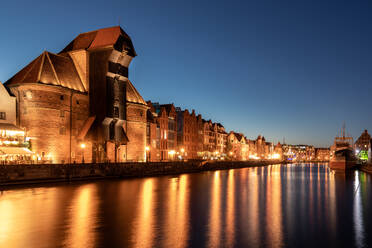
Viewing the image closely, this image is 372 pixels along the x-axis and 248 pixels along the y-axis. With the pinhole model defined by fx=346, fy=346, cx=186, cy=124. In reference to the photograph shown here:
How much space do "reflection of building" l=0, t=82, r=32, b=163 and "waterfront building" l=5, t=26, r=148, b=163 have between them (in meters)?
1.22

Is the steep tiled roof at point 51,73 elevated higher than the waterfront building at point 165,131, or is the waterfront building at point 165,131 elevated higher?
the steep tiled roof at point 51,73

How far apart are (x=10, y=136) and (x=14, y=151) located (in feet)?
8.98

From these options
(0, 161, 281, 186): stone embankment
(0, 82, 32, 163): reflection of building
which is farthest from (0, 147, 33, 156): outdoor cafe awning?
(0, 161, 281, 186): stone embankment

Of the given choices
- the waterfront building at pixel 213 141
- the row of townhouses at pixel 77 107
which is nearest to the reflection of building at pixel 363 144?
the waterfront building at pixel 213 141

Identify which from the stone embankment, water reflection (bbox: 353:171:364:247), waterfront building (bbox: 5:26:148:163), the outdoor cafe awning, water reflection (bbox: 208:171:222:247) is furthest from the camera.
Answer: waterfront building (bbox: 5:26:148:163)

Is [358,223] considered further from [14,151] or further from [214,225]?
[14,151]

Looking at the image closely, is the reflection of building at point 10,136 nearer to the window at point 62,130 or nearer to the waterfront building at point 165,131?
the window at point 62,130

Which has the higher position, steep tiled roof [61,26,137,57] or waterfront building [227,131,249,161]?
steep tiled roof [61,26,137,57]

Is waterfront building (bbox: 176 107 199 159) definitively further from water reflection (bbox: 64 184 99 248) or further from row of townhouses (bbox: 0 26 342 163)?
water reflection (bbox: 64 184 99 248)

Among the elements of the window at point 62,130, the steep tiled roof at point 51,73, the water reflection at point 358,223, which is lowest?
the water reflection at point 358,223

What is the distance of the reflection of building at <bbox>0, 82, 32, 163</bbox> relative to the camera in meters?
45.1

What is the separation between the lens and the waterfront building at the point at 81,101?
50.3 metres

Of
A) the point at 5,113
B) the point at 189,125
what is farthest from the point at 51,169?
the point at 189,125

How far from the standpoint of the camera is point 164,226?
1527 centimetres
